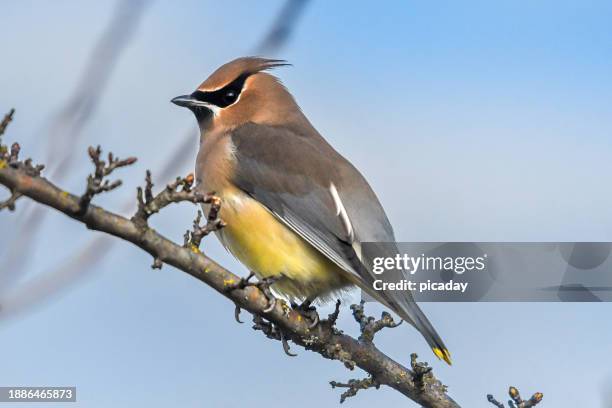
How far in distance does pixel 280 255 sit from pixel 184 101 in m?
1.32

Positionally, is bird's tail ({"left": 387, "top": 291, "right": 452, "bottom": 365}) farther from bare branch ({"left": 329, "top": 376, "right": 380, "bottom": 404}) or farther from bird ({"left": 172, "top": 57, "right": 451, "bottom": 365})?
bare branch ({"left": 329, "top": 376, "right": 380, "bottom": 404})

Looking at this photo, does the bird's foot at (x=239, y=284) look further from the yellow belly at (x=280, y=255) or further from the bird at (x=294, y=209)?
the yellow belly at (x=280, y=255)

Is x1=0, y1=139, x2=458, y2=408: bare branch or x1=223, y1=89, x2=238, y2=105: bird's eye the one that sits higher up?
x1=223, y1=89, x2=238, y2=105: bird's eye

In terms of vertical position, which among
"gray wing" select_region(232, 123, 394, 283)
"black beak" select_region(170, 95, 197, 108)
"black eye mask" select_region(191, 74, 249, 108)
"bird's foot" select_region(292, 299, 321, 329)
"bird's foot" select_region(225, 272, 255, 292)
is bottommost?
"bird's foot" select_region(225, 272, 255, 292)

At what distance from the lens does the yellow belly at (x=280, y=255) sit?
4.96 meters

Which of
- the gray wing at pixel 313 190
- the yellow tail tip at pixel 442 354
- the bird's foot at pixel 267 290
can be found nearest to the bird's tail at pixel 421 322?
the yellow tail tip at pixel 442 354

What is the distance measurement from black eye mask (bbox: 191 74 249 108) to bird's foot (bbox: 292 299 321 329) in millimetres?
1502

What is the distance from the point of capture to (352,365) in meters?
4.45

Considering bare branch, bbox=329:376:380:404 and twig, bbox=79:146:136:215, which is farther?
bare branch, bbox=329:376:380:404

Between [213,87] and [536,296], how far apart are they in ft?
6.93

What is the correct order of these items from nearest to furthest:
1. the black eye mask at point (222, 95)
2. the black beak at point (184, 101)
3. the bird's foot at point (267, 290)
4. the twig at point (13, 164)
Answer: the twig at point (13, 164)
the bird's foot at point (267, 290)
the black beak at point (184, 101)
the black eye mask at point (222, 95)

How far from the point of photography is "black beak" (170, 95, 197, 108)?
584 centimetres

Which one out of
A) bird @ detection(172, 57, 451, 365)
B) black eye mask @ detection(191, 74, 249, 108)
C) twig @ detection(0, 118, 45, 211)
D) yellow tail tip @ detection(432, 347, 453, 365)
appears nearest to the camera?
twig @ detection(0, 118, 45, 211)

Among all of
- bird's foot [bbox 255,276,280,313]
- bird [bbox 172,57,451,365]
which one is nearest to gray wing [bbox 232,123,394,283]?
bird [bbox 172,57,451,365]
